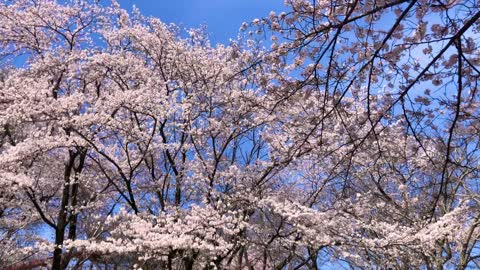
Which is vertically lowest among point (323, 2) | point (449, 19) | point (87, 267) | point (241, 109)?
point (449, 19)

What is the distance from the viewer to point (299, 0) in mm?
3672

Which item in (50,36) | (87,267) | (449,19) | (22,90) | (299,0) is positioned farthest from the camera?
(87,267)

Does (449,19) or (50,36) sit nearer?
(449,19)

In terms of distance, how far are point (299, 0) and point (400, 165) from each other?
856 centimetres

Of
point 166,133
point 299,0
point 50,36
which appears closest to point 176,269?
point 166,133

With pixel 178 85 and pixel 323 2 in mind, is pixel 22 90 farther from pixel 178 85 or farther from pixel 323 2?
pixel 323 2

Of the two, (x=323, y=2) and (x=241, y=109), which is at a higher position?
(x=241, y=109)

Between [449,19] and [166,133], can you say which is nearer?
[449,19]

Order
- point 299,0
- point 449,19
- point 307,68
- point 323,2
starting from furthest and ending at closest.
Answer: point 307,68 < point 323,2 < point 299,0 < point 449,19

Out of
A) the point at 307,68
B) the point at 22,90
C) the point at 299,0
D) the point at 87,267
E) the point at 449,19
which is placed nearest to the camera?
the point at 449,19

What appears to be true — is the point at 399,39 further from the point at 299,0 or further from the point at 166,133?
the point at 166,133

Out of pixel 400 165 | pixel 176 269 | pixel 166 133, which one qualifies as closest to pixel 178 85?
pixel 166 133

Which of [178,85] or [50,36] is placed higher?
[50,36]

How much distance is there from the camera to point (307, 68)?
4.40 meters
